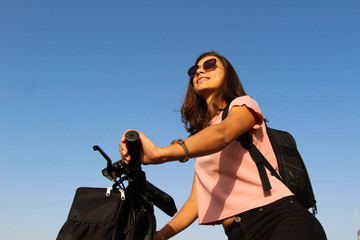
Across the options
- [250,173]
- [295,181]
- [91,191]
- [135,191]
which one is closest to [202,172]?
[250,173]

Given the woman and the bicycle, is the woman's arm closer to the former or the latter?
the woman

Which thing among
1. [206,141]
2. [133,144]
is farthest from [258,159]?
[133,144]

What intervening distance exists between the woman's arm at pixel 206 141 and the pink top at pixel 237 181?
5.4 inches

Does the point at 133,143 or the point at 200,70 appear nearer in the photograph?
the point at 133,143

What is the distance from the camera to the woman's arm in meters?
2.28

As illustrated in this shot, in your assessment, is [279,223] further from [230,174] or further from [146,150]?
[146,150]

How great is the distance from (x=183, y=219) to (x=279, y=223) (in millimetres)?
1445

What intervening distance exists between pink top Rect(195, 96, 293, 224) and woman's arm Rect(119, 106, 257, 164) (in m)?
0.14

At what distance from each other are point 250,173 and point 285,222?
0.57 metres

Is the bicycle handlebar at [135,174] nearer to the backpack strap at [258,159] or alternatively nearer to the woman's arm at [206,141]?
the woman's arm at [206,141]

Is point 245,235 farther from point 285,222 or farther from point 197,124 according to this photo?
point 197,124

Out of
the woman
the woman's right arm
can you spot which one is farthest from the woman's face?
the woman's right arm

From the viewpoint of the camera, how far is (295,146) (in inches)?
141

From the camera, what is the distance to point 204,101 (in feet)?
15.8
